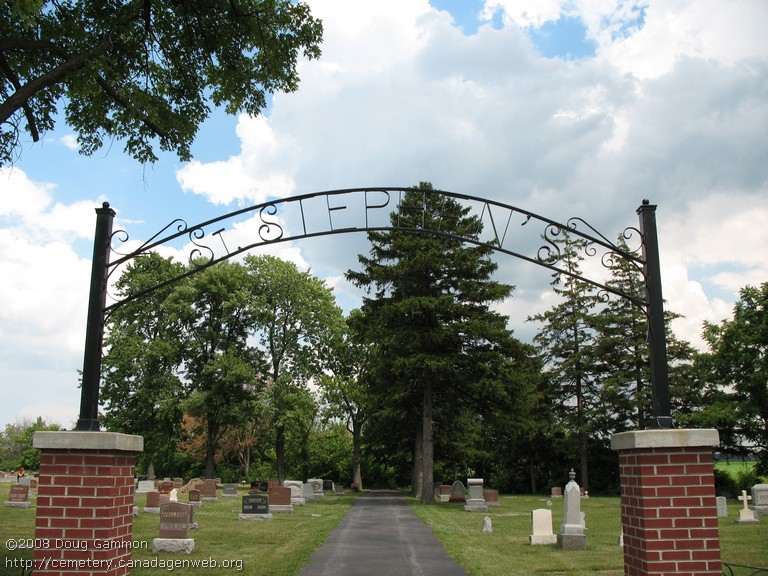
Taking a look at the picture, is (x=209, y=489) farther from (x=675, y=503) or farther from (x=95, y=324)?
(x=675, y=503)

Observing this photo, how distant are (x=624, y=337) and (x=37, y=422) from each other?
55.5 metres

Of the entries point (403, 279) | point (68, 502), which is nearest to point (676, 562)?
point (68, 502)

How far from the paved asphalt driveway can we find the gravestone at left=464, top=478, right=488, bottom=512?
698cm

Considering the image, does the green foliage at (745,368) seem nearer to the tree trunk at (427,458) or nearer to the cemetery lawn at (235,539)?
the tree trunk at (427,458)

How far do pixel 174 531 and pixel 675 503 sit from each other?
450 inches

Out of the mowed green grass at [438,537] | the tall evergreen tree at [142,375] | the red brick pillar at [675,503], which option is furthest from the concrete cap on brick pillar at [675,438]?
the tall evergreen tree at [142,375]

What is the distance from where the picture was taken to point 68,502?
5.14 meters

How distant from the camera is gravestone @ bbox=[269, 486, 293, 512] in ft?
Result: 78.1

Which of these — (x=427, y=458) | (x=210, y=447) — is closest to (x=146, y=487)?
(x=210, y=447)

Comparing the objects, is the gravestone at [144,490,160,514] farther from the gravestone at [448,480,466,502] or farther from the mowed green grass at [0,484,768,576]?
the gravestone at [448,480,466,502]

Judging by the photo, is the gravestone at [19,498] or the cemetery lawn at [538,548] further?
the gravestone at [19,498]

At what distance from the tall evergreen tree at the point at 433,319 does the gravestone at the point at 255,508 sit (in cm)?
948

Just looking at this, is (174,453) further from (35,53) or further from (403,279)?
(35,53)

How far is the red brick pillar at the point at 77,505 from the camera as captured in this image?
5078mm
